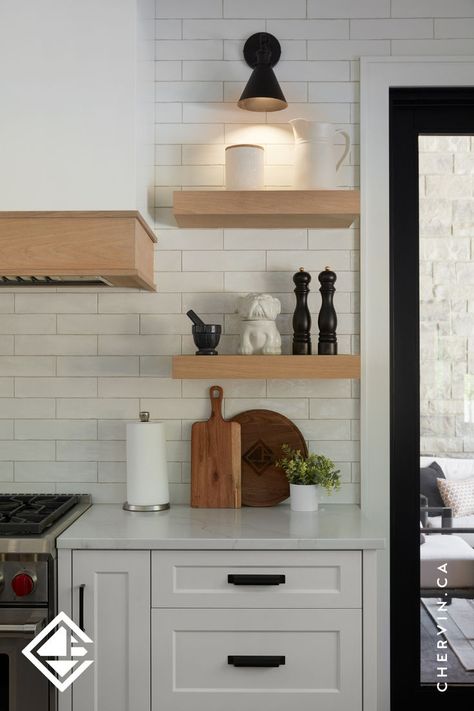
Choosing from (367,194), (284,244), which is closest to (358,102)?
(367,194)

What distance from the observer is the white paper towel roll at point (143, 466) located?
2604 mm

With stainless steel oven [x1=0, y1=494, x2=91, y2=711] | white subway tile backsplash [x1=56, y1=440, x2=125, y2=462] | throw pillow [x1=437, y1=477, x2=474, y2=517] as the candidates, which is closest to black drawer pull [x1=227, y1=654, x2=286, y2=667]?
stainless steel oven [x1=0, y1=494, x2=91, y2=711]

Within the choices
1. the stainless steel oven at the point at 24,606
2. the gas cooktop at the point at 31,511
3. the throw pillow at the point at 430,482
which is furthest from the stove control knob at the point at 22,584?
the throw pillow at the point at 430,482

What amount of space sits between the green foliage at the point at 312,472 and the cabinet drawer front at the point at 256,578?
1.27 ft

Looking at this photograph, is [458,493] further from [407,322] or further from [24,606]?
[24,606]

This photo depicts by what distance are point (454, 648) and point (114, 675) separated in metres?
1.30

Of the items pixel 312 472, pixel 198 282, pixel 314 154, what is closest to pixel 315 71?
pixel 314 154

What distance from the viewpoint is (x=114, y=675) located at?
222 cm

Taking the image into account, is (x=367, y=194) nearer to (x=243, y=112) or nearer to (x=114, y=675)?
(x=243, y=112)

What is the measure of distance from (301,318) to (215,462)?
0.60 metres

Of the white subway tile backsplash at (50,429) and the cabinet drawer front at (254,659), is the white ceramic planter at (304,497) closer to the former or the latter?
the cabinet drawer front at (254,659)

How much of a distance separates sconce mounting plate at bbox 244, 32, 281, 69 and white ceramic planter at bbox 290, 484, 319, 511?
153cm

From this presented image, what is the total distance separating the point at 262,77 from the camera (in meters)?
2.58

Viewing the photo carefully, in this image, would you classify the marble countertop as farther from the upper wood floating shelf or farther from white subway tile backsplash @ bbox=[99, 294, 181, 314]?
the upper wood floating shelf
